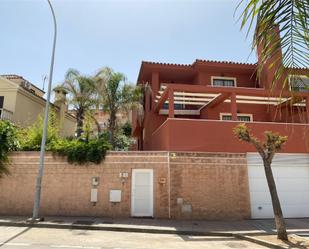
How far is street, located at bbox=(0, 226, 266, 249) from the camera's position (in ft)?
27.3

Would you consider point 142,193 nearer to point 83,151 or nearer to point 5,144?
point 83,151

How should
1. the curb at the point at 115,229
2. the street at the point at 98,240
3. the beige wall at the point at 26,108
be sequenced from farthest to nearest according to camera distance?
1. the beige wall at the point at 26,108
2. the curb at the point at 115,229
3. the street at the point at 98,240

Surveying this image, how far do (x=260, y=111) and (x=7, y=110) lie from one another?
17.5 m

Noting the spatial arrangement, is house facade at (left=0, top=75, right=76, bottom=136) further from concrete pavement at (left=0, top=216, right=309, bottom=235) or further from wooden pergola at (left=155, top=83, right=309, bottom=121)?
concrete pavement at (left=0, top=216, right=309, bottom=235)

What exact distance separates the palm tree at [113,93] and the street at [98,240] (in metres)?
7.64

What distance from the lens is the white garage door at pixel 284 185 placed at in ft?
44.5

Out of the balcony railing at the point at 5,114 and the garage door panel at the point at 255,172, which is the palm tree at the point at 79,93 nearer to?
the balcony railing at the point at 5,114

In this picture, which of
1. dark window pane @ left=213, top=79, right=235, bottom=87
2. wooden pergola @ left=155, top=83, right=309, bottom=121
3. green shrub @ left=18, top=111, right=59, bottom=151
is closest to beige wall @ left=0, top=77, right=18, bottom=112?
green shrub @ left=18, top=111, right=59, bottom=151

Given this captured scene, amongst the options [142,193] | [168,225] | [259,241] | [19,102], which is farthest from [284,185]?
[19,102]

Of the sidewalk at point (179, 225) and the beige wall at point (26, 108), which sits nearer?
the sidewalk at point (179, 225)

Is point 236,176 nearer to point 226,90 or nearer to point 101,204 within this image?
point 226,90

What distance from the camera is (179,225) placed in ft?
38.1

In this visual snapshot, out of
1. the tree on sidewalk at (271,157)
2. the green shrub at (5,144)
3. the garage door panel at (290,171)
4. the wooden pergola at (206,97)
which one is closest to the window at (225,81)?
the wooden pergola at (206,97)

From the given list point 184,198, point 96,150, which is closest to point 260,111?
point 184,198
